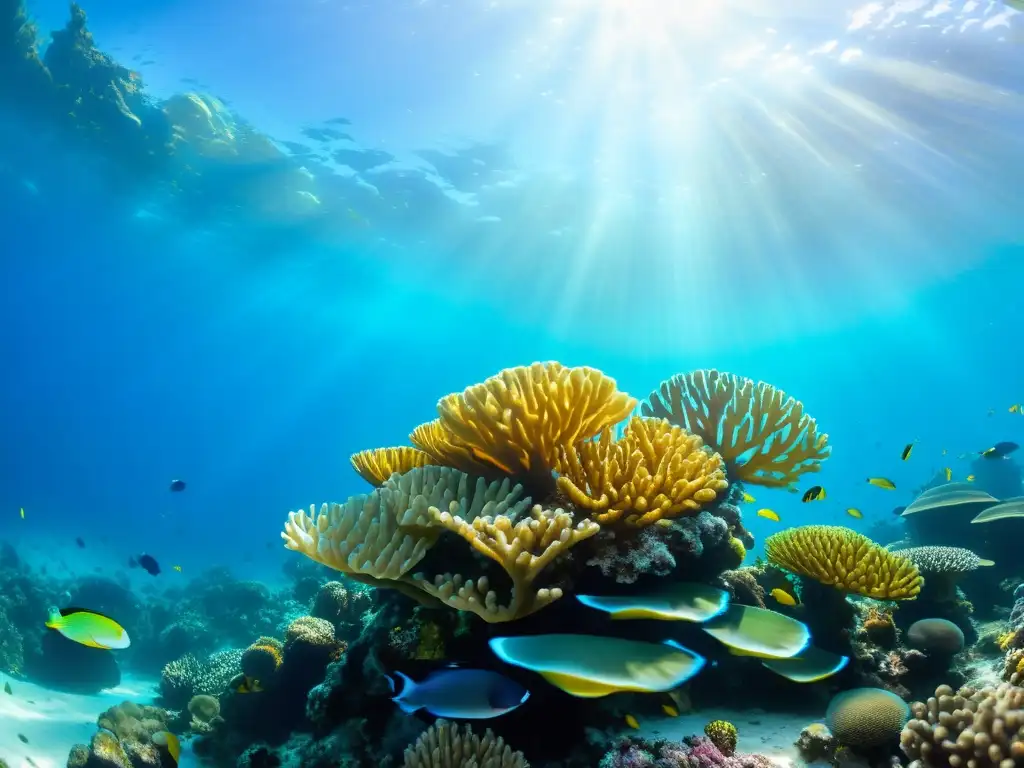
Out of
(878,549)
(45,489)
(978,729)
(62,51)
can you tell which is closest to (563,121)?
(62,51)

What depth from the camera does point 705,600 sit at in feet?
11.0

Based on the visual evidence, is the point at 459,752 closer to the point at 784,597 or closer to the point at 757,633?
the point at 757,633

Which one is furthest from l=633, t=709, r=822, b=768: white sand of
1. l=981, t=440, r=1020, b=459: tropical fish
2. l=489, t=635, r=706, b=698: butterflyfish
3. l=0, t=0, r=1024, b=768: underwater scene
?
l=981, t=440, r=1020, b=459: tropical fish

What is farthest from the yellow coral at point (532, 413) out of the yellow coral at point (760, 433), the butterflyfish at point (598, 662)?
the yellow coral at point (760, 433)

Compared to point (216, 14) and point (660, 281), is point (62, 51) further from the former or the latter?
point (660, 281)

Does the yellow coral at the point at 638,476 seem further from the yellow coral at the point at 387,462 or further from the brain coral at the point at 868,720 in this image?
the yellow coral at the point at 387,462

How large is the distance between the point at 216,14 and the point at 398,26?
270 inches

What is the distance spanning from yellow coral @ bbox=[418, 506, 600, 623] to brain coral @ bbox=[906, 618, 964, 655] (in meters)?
3.35

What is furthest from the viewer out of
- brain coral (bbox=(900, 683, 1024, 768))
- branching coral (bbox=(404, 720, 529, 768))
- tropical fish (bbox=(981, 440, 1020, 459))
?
tropical fish (bbox=(981, 440, 1020, 459))

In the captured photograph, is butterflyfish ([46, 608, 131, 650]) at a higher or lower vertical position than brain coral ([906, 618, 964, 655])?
higher

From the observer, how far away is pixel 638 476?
353 centimetres

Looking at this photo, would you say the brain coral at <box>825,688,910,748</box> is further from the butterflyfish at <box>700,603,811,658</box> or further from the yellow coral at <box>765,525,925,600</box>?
the yellow coral at <box>765,525,925,600</box>

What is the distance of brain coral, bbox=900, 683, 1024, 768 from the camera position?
241 cm

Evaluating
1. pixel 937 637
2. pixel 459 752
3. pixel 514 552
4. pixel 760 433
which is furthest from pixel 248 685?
pixel 937 637
